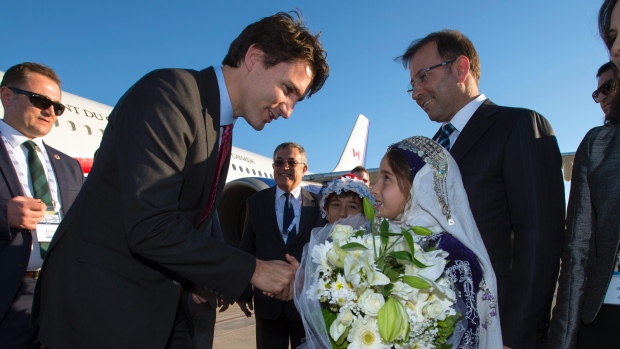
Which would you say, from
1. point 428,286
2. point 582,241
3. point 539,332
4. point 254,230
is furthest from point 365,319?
point 254,230

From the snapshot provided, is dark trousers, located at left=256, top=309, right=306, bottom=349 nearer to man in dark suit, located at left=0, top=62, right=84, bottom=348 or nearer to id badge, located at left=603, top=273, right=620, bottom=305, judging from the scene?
man in dark suit, located at left=0, top=62, right=84, bottom=348

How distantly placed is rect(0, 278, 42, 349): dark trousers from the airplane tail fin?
22.8 metres

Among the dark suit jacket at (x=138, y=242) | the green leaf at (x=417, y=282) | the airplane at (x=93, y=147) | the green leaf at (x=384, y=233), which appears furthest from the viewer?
the airplane at (x=93, y=147)

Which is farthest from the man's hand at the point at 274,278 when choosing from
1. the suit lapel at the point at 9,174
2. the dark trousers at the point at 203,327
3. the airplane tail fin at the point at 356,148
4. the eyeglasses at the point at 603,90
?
the airplane tail fin at the point at 356,148

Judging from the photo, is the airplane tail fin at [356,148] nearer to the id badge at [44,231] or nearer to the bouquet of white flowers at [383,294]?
the id badge at [44,231]

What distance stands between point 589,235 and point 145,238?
178 cm

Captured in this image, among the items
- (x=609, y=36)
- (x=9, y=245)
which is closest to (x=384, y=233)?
(x=609, y=36)

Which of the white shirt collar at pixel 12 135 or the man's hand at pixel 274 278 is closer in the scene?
the man's hand at pixel 274 278

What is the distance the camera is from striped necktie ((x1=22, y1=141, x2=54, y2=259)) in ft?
8.79

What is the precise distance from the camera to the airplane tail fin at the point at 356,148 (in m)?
26.2

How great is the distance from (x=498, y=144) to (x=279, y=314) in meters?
2.14

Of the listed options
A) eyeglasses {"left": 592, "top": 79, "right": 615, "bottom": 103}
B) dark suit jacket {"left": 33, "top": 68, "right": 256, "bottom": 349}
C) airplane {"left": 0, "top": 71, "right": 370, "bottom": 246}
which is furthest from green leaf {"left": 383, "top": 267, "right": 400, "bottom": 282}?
airplane {"left": 0, "top": 71, "right": 370, "bottom": 246}

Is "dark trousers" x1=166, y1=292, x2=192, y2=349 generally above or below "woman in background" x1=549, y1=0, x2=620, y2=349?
below

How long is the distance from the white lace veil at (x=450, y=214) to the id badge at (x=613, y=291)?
0.46 meters
